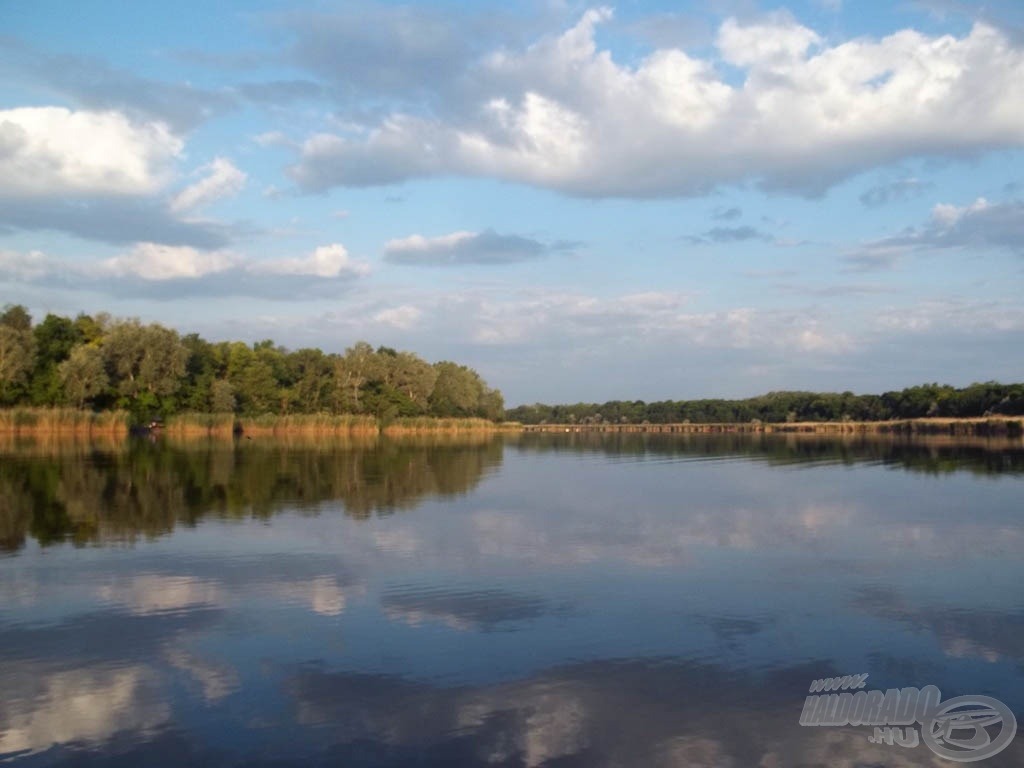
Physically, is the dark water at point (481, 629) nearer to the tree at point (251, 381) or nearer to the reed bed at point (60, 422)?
the reed bed at point (60, 422)

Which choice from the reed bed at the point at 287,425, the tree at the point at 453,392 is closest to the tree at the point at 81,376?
the reed bed at the point at 287,425

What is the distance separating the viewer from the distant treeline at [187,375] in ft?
193

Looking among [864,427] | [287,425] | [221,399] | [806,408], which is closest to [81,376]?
[221,399]

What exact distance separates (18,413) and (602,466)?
38337mm

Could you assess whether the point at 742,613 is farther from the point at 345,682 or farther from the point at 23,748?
the point at 23,748

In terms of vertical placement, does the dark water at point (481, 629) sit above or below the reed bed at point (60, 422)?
below

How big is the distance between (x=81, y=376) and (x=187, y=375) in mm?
10460

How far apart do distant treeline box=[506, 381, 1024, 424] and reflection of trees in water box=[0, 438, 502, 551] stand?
260 ft

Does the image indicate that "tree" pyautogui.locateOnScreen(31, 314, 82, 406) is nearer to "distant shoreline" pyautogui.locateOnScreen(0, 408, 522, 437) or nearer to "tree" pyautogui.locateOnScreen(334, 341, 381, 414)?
"distant shoreline" pyautogui.locateOnScreen(0, 408, 522, 437)

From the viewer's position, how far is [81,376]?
58125 mm

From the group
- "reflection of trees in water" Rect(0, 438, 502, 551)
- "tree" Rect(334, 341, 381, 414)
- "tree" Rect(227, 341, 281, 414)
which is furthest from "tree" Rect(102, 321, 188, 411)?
"reflection of trees in water" Rect(0, 438, 502, 551)

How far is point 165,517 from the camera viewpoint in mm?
→ 17188

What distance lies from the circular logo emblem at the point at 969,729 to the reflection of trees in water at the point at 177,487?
12.7m

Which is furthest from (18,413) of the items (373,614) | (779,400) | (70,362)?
(779,400)
